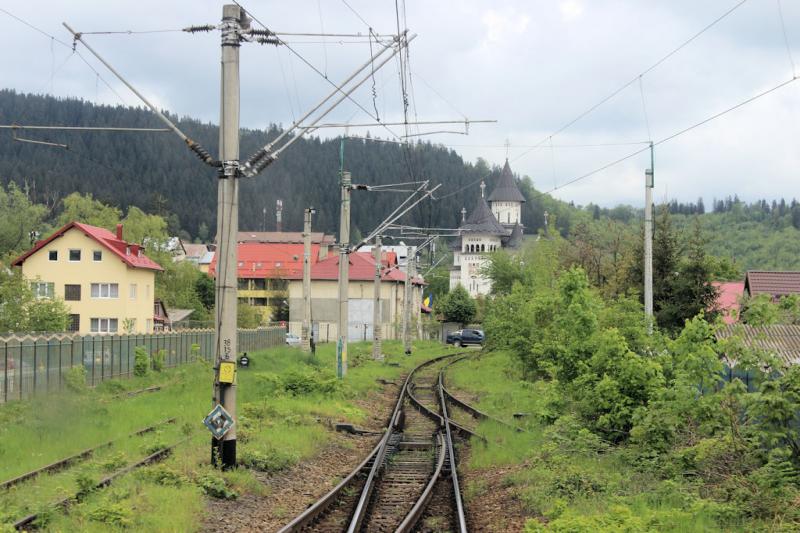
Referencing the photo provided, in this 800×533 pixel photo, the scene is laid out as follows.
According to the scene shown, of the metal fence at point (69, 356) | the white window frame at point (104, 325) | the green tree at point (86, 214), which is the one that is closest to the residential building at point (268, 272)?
the green tree at point (86, 214)

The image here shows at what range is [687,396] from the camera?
41.6 feet

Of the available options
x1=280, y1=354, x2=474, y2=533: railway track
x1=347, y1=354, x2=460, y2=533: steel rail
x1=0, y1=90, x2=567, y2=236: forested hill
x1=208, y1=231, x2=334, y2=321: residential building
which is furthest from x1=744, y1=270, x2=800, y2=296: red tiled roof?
x1=0, y1=90, x2=567, y2=236: forested hill

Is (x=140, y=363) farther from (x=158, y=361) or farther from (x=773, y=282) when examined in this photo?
(x=773, y=282)

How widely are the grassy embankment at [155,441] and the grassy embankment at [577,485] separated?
4.09 metres

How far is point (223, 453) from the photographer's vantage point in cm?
1462

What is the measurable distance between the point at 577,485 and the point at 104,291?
57.9m

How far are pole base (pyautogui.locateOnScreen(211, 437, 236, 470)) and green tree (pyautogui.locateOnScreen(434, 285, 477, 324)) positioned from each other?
8383cm

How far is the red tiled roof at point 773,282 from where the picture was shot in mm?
45844

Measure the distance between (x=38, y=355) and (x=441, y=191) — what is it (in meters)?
173

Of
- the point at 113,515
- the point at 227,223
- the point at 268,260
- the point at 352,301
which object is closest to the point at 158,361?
the point at 227,223

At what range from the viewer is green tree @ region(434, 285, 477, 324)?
9825 centimetres

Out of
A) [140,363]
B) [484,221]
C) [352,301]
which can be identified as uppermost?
[484,221]

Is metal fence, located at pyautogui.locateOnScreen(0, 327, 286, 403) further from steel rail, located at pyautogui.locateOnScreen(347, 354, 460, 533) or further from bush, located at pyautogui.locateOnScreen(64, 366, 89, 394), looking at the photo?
steel rail, located at pyautogui.locateOnScreen(347, 354, 460, 533)

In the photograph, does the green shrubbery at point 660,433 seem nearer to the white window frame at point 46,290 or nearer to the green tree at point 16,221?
the white window frame at point 46,290
